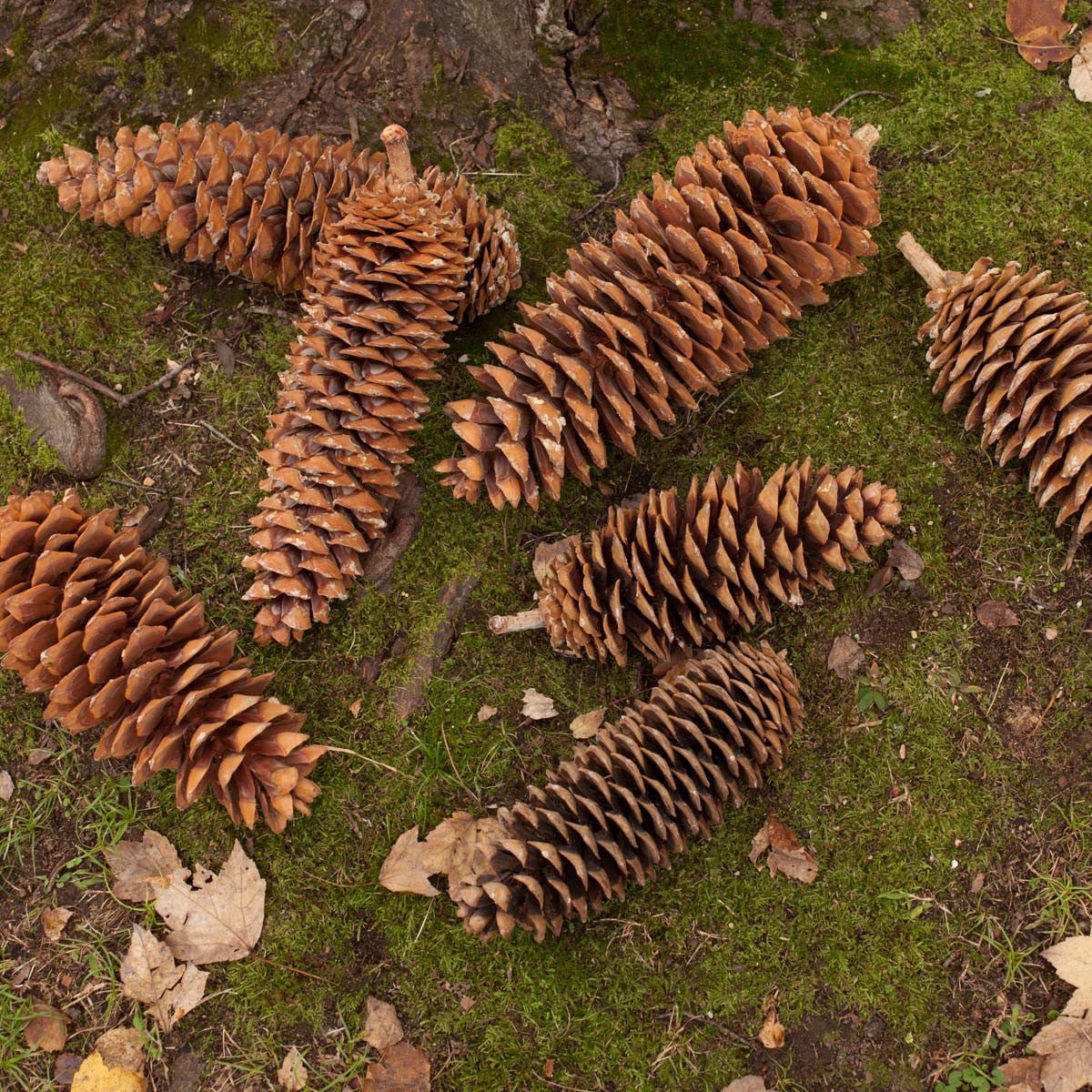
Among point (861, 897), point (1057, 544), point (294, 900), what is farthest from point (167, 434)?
point (1057, 544)

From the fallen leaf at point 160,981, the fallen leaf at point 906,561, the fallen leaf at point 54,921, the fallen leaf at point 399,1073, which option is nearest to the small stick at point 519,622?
the fallen leaf at point 906,561

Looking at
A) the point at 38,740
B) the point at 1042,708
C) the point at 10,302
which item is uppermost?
the point at 1042,708

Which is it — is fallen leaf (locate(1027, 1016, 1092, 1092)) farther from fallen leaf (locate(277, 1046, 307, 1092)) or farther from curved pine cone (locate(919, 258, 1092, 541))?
fallen leaf (locate(277, 1046, 307, 1092))

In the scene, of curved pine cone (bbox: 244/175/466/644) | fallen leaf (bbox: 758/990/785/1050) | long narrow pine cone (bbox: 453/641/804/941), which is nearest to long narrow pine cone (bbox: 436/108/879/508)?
curved pine cone (bbox: 244/175/466/644)

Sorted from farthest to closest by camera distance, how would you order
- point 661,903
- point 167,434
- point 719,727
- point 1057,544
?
point 167,434
point 1057,544
point 661,903
point 719,727

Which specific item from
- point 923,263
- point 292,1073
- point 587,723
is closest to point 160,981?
point 292,1073

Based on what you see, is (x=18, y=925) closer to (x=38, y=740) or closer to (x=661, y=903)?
(x=38, y=740)
